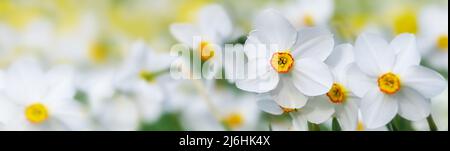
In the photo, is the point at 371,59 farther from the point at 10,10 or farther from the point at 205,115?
the point at 10,10

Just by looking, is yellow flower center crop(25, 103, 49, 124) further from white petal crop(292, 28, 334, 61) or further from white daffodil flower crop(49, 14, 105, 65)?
white daffodil flower crop(49, 14, 105, 65)

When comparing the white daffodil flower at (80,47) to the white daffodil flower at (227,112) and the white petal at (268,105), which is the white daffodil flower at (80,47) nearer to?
the white daffodil flower at (227,112)

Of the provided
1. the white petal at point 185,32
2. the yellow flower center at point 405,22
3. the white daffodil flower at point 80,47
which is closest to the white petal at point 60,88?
the white petal at point 185,32

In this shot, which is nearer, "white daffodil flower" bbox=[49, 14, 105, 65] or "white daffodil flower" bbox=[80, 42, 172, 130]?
"white daffodil flower" bbox=[80, 42, 172, 130]

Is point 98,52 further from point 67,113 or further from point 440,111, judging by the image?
point 67,113

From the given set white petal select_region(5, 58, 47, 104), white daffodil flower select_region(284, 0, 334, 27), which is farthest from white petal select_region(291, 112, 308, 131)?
white daffodil flower select_region(284, 0, 334, 27)
